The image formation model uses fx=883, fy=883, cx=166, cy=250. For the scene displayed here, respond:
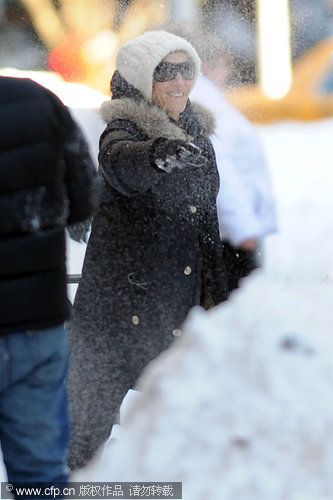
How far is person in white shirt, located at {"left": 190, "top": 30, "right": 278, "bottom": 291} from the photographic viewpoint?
8.43ft

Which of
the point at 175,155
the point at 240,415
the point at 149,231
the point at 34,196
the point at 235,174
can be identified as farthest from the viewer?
the point at 235,174

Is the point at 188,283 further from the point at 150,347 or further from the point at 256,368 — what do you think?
the point at 256,368

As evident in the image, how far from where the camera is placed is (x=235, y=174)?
258cm

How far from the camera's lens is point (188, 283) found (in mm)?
2504

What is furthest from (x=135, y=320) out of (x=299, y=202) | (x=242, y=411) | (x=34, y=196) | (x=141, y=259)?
(x=242, y=411)

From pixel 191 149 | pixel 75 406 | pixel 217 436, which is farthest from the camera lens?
pixel 75 406

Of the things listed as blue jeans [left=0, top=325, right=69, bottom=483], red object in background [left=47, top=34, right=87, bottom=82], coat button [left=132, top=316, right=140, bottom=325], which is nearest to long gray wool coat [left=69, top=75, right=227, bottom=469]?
coat button [left=132, top=316, right=140, bottom=325]

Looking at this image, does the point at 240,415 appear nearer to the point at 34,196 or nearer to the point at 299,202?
the point at 34,196

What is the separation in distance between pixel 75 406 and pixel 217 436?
1.41m

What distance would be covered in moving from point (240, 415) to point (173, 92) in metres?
1.32

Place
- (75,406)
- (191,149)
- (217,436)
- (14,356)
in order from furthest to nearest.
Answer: (75,406) < (191,149) < (14,356) < (217,436)

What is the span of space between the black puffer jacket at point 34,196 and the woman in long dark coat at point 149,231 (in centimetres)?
60

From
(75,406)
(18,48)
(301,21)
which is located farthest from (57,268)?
(301,21)

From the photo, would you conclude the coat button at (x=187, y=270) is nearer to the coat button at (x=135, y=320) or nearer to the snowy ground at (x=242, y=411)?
the coat button at (x=135, y=320)
